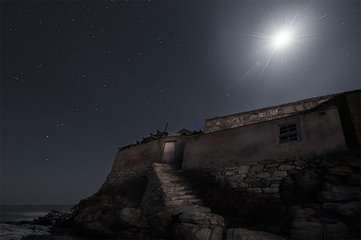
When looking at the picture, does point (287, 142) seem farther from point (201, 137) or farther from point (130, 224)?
point (130, 224)

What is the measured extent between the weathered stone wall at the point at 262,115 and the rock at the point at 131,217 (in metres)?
10.3

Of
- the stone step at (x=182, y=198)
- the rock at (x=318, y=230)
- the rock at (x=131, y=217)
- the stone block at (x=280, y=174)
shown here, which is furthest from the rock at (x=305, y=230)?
the rock at (x=131, y=217)

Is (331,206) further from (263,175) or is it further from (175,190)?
(175,190)

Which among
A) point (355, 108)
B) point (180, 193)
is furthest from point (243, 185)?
point (355, 108)

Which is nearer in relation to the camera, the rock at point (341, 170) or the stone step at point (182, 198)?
the rock at point (341, 170)

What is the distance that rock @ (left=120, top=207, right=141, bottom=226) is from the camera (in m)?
10.6

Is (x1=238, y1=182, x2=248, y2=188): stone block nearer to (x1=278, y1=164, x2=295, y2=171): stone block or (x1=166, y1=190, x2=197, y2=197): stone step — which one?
(x1=278, y1=164, x2=295, y2=171): stone block

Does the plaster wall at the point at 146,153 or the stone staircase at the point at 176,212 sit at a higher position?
the plaster wall at the point at 146,153

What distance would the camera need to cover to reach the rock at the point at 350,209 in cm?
692

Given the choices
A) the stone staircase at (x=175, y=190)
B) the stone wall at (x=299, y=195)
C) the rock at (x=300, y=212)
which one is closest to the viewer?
the stone wall at (x=299, y=195)

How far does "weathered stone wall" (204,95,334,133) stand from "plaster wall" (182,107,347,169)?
5.09 metres

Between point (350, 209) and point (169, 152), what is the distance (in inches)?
559

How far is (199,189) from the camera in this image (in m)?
11.9

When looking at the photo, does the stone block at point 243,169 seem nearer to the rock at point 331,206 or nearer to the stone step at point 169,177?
the stone step at point 169,177
